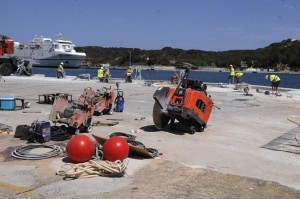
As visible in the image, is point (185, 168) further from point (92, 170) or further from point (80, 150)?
point (80, 150)

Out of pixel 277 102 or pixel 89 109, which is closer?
pixel 89 109

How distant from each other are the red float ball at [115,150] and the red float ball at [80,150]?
0.27m

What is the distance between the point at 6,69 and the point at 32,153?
2969 centimetres

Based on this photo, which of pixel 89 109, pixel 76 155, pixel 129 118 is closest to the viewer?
pixel 76 155

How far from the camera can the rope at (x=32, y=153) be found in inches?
301

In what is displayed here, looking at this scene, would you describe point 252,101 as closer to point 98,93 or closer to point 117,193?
point 98,93

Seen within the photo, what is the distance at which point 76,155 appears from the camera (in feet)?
23.9

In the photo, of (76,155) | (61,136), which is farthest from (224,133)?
(76,155)

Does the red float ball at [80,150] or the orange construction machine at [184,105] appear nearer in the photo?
the red float ball at [80,150]

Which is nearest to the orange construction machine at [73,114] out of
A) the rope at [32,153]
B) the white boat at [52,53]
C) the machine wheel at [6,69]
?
the rope at [32,153]

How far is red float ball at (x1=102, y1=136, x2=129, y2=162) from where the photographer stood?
739cm

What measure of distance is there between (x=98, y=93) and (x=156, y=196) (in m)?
8.35

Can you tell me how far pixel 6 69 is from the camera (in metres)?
35.7

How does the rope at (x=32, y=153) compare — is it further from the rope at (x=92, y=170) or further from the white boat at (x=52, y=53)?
the white boat at (x=52, y=53)
